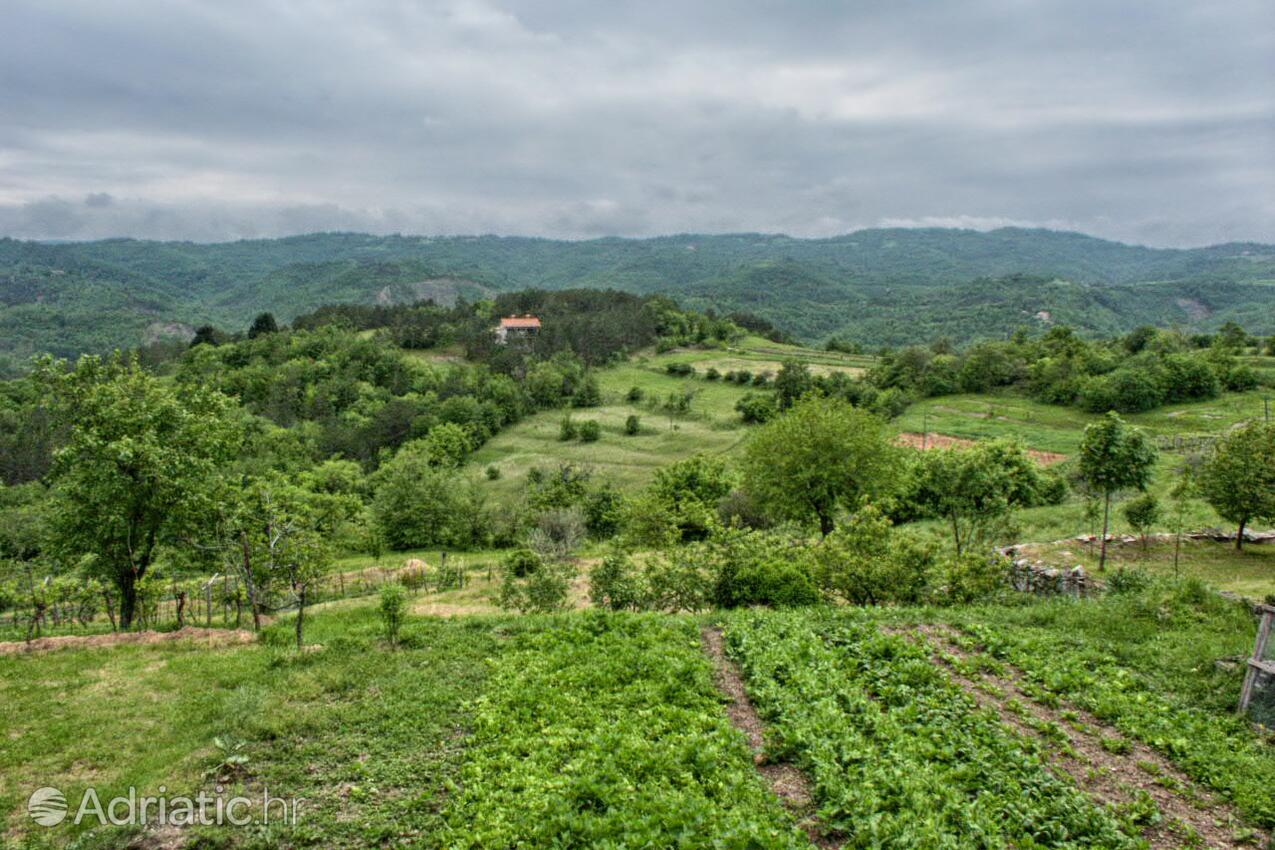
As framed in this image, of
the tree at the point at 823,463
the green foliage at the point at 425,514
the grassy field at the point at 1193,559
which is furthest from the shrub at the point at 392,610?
the green foliage at the point at 425,514

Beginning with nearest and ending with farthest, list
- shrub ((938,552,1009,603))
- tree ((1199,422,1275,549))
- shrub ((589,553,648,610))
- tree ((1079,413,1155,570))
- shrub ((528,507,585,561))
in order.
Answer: shrub ((938,552,1009,603)) < shrub ((589,553,648,610)) < tree ((1079,413,1155,570)) < tree ((1199,422,1275,549)) < shrub ((528,507,585,561))

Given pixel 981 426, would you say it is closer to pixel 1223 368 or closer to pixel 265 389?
pixel 1223 368

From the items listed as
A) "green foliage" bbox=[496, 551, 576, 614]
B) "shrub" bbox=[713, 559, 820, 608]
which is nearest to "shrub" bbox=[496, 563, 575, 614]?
"green foliage" bbox=[496, 551, 576, 614]

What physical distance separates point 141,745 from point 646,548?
86.9 feet

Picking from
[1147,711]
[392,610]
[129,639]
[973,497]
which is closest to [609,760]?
[392,610]

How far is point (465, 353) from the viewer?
389ft

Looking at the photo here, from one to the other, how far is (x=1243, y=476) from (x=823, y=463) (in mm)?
14540

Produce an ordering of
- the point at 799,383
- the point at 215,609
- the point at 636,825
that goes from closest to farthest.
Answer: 1. the point at 636,825
2. the point at 215,609
3. the point at 799,383

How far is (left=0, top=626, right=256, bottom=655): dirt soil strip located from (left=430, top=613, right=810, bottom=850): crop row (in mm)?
7621

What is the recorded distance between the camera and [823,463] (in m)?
30.1

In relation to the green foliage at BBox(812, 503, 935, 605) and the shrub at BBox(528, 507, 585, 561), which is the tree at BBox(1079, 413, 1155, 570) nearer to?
Answer: the green foliage at BBox(812, 503, 935, 605)

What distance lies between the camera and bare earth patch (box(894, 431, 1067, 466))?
55.7 m


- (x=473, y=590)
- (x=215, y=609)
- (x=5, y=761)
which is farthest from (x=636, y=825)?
(x=215, y=609)

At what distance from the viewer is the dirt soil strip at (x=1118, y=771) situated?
8.34 m
